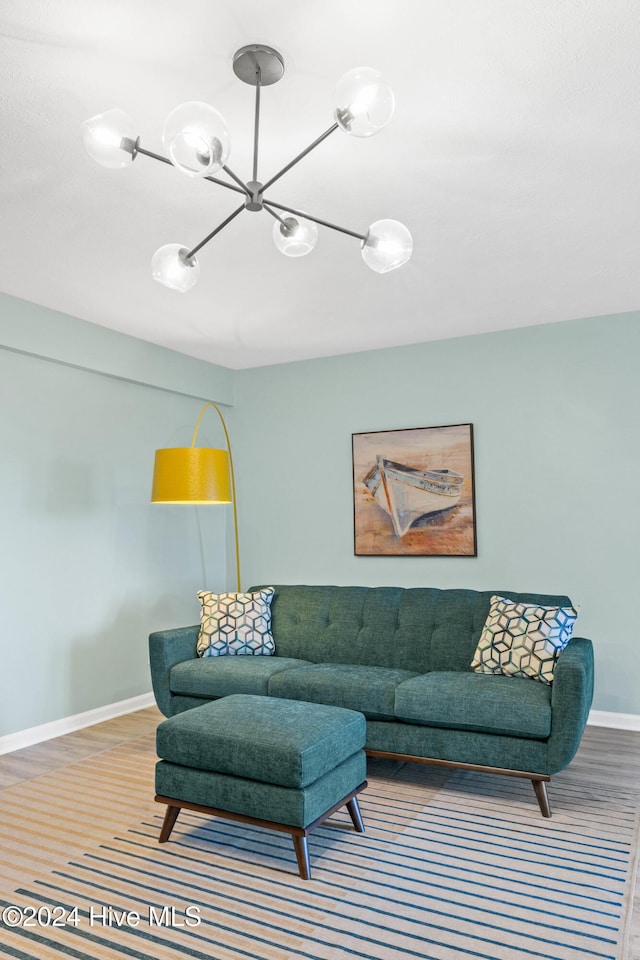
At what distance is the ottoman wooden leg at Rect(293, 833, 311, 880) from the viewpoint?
238 centimetres

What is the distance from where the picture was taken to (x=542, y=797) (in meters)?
2.91

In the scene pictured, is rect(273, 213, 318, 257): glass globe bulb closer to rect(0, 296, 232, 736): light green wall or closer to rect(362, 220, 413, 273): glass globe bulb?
rect(362, 220, 413, 273): glass globe bulb

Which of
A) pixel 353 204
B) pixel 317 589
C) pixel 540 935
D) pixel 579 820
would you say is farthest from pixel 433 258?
pixel 540 935

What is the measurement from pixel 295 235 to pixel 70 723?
134 inches

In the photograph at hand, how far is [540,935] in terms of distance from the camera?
2039 mm

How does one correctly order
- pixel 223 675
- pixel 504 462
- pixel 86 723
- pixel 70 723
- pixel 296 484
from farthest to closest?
1. pixel 296 484
2. pixel 504 462
3. pixel 86 723
4. pixel 70 723
5. pixel 223 675

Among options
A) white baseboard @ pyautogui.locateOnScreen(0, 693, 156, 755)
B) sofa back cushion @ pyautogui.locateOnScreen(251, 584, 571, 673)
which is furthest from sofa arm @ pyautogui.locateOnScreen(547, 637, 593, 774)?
white baseboard @ pyautogui.locateOnScreen(0, 693, 156, 755)

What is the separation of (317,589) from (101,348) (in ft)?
7.02

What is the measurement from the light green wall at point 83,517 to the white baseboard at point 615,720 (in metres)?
3.00

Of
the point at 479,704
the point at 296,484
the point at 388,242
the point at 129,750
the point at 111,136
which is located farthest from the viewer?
the point at 296,484

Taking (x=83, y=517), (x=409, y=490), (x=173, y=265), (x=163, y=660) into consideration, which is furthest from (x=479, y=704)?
(x=83, y=517)

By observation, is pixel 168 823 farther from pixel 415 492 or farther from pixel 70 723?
pixel 415 492

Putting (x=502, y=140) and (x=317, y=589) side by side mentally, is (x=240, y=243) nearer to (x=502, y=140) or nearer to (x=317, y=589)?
(x=502, y=140)

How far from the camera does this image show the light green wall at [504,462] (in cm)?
434
